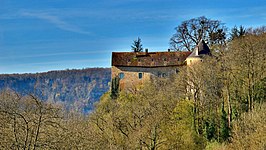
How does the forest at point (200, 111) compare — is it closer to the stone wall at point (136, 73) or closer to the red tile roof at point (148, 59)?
the stone wall at point (136, 73)

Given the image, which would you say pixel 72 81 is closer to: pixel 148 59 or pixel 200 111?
pixel 148 59

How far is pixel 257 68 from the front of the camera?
116 ft

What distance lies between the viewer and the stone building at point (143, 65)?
51.5 m

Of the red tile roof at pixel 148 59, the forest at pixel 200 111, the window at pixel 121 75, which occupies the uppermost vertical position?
the red tile roof at pixel 148 59

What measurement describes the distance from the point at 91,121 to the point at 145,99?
5.63 meters

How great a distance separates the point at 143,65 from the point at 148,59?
141 centimetres

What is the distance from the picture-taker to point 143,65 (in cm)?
5225

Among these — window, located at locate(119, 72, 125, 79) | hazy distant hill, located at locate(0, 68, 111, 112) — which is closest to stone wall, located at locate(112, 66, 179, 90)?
window, located at locate(119, 72, 125, 79)

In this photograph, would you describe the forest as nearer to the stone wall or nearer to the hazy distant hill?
the stone wall

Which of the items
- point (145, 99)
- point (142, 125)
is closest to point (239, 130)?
point (142, 125)

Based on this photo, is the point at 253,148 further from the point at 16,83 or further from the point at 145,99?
the point at 16,83

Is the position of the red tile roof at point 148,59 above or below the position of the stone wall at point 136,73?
above

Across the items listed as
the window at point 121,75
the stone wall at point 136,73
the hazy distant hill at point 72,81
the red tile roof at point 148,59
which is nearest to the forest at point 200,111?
the stone wall at point 136,73

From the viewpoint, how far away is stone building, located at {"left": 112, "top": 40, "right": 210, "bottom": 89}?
2028 inches
